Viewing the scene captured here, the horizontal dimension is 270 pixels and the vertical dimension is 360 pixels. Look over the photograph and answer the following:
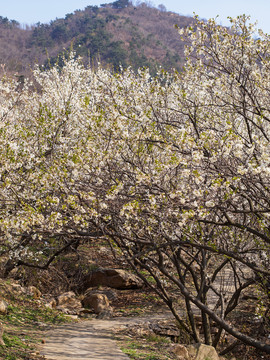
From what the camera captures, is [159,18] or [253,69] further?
[159,18]

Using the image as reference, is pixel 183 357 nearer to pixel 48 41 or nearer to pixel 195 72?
pixel 195 72

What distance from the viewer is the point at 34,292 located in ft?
40.1

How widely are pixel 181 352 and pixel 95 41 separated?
6220 centimetres

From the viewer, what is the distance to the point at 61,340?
8.41 meters

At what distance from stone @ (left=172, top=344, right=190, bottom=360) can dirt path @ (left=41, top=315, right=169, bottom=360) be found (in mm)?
1264

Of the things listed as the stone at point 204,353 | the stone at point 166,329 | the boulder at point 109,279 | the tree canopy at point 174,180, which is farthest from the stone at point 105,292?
the stone at point 204,353

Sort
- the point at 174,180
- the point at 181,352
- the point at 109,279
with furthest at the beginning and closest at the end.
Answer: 1. the point at 109,279
2. the point at 181,352
3. the point at 174,180

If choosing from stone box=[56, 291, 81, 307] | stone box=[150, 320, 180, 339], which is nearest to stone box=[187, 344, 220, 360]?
stone box=[150, 320, 180, 339]

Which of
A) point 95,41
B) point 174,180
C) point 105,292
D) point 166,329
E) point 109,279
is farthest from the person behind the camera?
point 95,41

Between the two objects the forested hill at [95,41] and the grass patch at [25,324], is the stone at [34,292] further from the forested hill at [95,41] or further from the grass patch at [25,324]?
the forested hill at [95,41]

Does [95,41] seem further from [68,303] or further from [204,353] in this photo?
[204,353]

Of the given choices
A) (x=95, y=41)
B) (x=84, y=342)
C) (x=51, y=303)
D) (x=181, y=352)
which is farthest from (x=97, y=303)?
(x=95, y=41)

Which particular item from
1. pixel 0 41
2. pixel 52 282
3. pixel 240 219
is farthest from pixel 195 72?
pixel 0 41

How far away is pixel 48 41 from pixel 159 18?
49.3m
